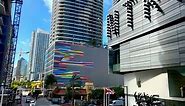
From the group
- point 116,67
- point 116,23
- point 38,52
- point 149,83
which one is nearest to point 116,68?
point 116,67

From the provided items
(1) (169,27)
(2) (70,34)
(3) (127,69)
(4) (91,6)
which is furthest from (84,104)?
(4) (91,6)

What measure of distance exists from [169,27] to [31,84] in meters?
99.6

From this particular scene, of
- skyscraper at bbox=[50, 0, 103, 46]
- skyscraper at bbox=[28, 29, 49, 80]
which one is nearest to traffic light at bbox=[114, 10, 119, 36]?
skyscraper at bbox=[50, 0, 103, 46]

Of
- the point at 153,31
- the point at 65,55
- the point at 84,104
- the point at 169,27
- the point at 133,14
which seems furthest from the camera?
the point at 65,55

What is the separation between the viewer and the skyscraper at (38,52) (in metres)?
167

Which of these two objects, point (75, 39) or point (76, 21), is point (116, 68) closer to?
point (75, 39)

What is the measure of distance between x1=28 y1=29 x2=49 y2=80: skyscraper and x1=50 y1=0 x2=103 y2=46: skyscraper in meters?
29.0

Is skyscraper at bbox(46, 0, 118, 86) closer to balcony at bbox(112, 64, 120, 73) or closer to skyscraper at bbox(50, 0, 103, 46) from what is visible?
skyscraper at bbox(50, 0, 103, 46)

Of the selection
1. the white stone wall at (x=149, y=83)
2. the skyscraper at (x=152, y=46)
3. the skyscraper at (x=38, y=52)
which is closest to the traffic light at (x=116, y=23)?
the skyscraper at (x=152, y=46)

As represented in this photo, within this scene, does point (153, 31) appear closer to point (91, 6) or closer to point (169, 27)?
point (169, 27)

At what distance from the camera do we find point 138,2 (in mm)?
40750

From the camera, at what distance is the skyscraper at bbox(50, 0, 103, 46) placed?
13962 cm

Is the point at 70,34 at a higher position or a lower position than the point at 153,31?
higher

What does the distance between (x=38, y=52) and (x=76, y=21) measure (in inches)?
1818
